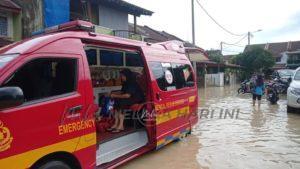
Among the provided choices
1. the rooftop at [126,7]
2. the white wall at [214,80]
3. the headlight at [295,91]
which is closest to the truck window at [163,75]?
the headlight at [295,91]

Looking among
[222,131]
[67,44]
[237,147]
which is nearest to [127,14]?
[222,131]

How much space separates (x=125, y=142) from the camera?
6383 mm

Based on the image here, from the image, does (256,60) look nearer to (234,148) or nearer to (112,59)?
(112,59)

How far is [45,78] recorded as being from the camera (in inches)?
167

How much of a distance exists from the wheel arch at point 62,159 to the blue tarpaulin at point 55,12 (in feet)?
32.4

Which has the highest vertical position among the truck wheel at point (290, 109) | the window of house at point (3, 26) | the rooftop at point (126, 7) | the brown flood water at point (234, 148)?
the rooftop at point (126, 7)

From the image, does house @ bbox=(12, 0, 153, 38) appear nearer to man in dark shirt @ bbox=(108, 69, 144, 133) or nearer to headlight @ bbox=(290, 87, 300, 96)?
man in dark shirt @ bbox=(108, 69, 144, 133)

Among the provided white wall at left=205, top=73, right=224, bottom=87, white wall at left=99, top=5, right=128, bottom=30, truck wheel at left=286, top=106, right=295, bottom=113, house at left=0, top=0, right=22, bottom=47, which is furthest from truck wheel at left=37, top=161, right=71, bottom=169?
white wall at left=205, top=73, right=224, bottom=87

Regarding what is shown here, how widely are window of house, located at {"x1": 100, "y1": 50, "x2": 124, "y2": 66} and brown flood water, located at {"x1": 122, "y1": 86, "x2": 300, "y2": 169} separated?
257 cm

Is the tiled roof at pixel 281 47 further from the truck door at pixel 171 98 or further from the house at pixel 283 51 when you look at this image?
the truck door at pixel 171 98

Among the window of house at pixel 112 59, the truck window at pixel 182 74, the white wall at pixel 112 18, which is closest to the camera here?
the truck window at pixel 182 74

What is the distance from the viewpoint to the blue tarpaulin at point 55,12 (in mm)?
13719

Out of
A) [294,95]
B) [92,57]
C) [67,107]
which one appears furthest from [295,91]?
[67,107]

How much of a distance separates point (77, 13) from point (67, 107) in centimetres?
1362
